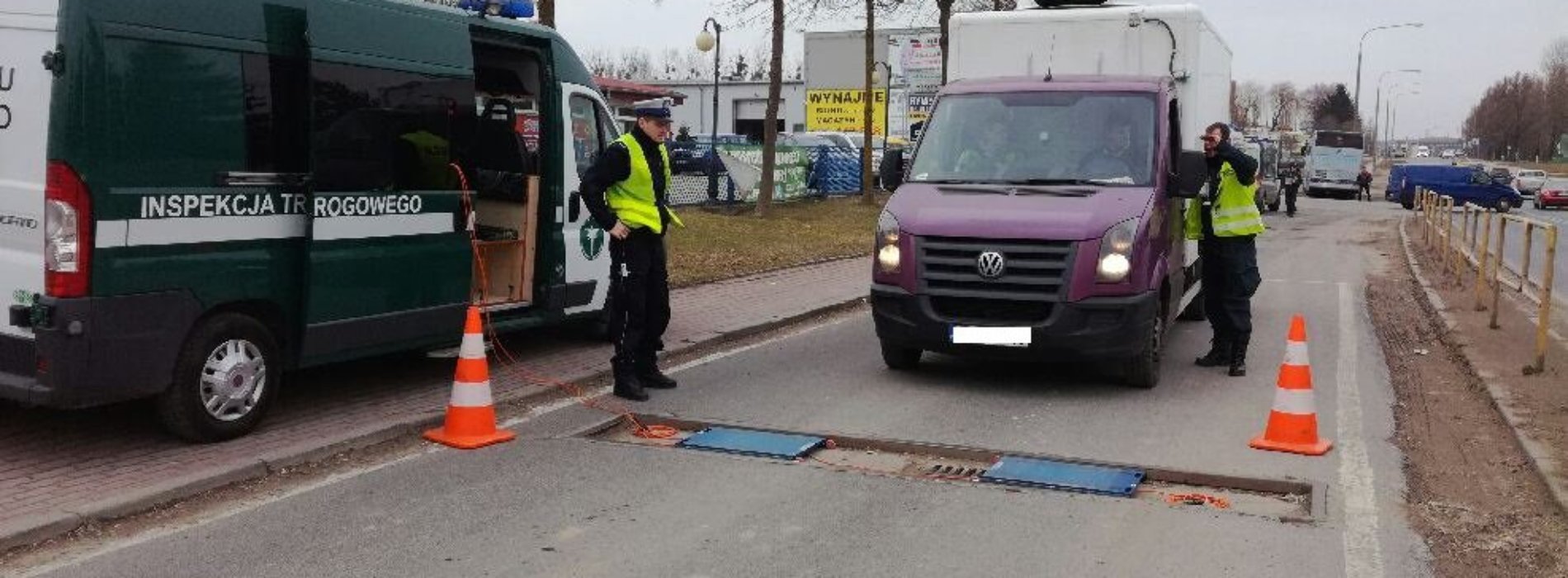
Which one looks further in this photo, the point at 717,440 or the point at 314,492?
the point at 717,440

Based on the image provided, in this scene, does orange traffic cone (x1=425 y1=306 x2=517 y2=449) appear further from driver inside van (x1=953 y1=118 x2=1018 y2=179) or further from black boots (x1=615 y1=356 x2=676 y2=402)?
driver inside van (x1=953 y1=118 x2=1018 y2=179)

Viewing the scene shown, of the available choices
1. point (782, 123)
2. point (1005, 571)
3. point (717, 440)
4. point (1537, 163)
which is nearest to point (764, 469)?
point (717, 440)

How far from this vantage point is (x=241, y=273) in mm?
6500

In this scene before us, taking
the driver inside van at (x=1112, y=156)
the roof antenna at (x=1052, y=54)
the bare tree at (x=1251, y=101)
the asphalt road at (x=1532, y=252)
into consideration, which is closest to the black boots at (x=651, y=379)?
the driver inside van at (x=1112, y=156)

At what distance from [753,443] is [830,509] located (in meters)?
1.29

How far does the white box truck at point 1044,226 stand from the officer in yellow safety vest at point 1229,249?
244mm

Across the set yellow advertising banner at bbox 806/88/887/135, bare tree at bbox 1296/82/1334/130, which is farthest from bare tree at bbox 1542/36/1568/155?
yellow advertising banner at bbox 806/88/887/135

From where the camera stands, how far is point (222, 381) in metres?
6.50

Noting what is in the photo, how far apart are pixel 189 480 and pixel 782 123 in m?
63.4

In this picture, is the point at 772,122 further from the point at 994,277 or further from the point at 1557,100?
the point at 1557,100

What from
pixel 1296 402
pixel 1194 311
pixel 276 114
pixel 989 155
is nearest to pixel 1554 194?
pixel 1194 311

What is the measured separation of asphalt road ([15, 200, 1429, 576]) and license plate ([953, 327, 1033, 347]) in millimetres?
372

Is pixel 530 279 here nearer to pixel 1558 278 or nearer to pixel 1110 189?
pixel 1110 189

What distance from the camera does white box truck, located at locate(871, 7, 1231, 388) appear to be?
8.08 meters
